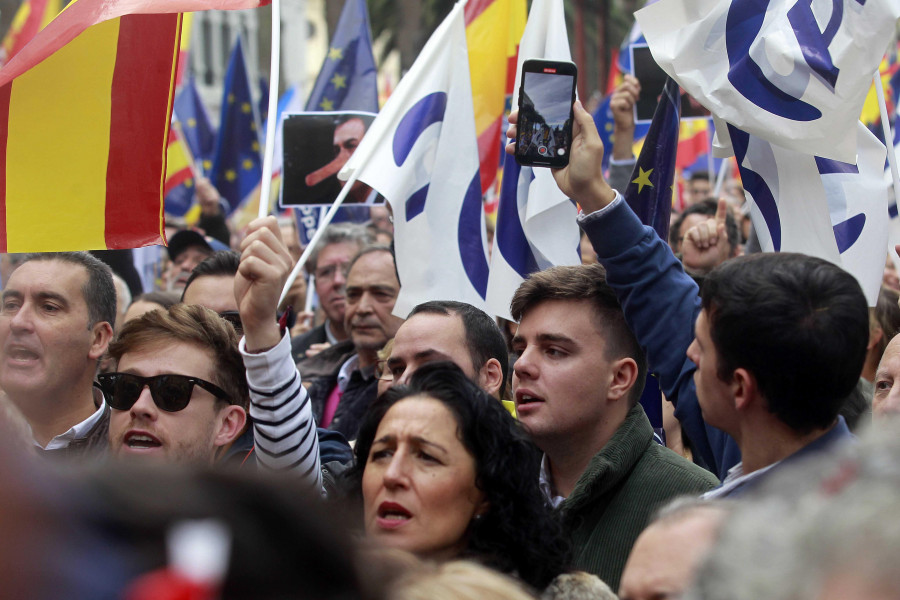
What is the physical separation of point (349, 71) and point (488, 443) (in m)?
4.41

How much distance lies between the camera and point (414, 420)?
2.63 meters

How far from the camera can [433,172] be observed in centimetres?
462

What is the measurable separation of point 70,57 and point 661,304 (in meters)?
2.28

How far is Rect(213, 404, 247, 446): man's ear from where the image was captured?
331 centimetres

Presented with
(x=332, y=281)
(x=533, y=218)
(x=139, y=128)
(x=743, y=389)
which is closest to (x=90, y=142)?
(x=139, y=128)

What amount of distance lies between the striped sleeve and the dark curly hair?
7.6 inches

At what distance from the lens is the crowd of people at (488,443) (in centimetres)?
87

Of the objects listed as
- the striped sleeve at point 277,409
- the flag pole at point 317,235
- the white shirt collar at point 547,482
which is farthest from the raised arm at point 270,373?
the white shirt collar at point 547,482

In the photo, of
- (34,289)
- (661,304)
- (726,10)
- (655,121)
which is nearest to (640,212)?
(655,121)

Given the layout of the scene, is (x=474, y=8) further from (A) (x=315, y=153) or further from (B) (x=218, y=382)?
(B) (x=218, y=382)

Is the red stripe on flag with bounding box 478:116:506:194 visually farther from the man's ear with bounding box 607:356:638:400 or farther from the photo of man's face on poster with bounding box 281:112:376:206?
the man's ear with bounding box 607:356:638:400

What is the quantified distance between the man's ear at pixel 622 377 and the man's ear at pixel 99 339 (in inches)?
71.8

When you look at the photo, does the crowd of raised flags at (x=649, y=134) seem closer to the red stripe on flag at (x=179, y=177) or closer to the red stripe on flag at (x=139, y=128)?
the red stripe on flag at (x=139, y=128)

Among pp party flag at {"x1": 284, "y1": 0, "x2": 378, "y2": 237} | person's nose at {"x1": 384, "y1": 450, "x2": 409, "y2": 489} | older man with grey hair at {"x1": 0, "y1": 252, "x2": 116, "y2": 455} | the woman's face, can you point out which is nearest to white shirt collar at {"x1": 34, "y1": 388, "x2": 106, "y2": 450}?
older man with grey hair at {"x1": 0, "y1": 252, "x2": 116, "y2": 455}
